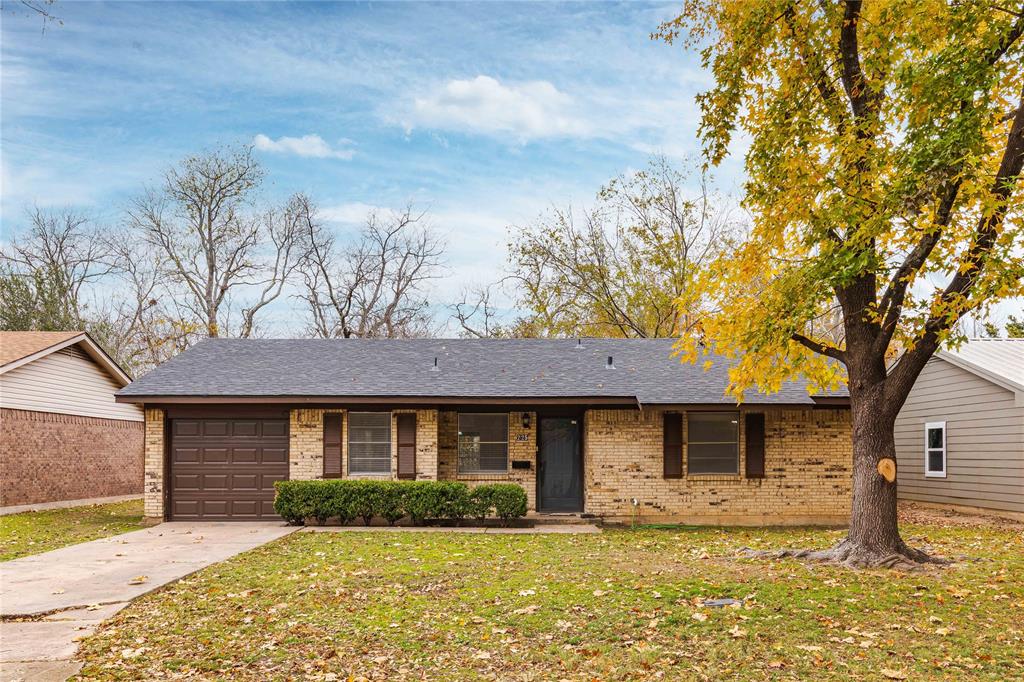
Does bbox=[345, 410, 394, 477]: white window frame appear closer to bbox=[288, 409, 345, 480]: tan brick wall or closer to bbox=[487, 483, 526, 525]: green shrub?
bbox=[288, 409, 345, 480]: tan brick wall

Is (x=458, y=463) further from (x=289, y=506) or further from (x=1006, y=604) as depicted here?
(x=1006, y=604)

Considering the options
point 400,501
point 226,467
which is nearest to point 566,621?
point 400,501

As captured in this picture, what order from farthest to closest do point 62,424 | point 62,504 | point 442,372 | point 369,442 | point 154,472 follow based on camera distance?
point 62,424, point 62,504, point 442,372, point 369,442, point 154,472

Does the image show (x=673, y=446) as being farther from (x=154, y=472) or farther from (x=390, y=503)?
(x=154, y=472)

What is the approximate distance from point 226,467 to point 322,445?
2.19 m

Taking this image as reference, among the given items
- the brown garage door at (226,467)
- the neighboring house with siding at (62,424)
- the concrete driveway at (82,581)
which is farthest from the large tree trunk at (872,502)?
the neighboring house with siding at (62,424)

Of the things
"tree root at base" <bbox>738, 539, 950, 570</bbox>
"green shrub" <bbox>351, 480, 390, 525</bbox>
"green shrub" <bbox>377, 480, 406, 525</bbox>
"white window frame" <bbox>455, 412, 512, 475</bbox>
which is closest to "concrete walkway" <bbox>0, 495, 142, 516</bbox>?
"green shrub" <bbox>351, 480, 390, 525</bbox>

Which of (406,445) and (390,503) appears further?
(406,445)

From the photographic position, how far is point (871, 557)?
10516 mm

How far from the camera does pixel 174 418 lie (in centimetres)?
1708

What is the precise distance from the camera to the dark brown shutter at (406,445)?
54.6 ft

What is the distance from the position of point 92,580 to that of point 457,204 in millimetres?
28518

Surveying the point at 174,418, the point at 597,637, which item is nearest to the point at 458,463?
the point at 174,418

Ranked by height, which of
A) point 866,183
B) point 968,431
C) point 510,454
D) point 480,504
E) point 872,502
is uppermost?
point 866,183
